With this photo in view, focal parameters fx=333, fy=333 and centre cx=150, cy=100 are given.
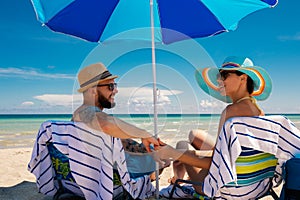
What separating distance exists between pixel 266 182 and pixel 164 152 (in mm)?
725

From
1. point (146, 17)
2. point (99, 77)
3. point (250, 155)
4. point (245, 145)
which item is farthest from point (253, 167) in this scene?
point (146, 17)

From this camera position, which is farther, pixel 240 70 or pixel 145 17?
pixel 145 17

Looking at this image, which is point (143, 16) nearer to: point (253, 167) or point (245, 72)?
point (245, 72)

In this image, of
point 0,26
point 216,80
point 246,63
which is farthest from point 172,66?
point 0,26

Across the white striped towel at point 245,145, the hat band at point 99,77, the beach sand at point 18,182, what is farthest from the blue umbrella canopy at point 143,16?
the beach sand at point 18,182

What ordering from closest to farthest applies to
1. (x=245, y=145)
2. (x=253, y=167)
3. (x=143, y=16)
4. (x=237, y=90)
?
(x=245, y=145) < (x=253, y=167) < (x=237, y=90) < (x=143, y=16)

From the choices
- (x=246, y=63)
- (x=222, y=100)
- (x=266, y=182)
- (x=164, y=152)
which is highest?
(x=246, y=63)

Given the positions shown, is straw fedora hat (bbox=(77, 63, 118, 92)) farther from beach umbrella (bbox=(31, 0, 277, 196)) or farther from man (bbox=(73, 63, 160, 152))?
beach umbrella (bbox=(31, 0, 277, 196))

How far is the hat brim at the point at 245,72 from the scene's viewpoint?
85.6 inches

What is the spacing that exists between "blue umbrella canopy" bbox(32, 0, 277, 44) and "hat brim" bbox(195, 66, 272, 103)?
61 cm

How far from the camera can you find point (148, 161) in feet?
9.05

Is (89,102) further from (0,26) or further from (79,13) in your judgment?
(0,26)

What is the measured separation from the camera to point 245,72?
215 centimetres

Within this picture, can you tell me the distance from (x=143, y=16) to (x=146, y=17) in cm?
4
